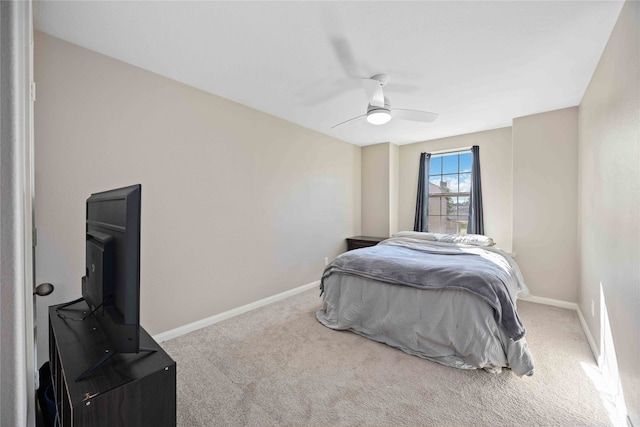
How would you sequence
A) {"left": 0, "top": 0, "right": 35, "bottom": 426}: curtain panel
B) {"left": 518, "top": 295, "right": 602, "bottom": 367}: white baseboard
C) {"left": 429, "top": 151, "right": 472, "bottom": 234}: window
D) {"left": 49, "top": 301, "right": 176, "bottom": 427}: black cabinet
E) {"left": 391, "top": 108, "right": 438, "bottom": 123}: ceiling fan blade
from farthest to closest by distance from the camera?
1. {"left": 429, "top": 151, "right": 472, "bottom": 234}: window
2. {"left": 391, "top": 108, "right": 438, "bottom": 123}: ceiling fan blade
3. {"left": 518, "top": 295, "right": 602, "bottom": 367}: white baseboard
4. {"left": 49, "top": 301, "right": 176, "bottom": 427}: black cabinet
5. {"left": 0, "top": 0, "right": 35, "bottom": 426}: curtain panel

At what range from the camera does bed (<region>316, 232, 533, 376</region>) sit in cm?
214

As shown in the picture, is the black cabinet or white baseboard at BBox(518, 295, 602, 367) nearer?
the black cabinet

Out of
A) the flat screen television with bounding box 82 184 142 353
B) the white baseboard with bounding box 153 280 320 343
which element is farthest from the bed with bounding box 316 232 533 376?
the flat screen television with bounding box 82 184 142 353

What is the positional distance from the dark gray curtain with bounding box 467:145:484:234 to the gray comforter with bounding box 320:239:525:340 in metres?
1.03

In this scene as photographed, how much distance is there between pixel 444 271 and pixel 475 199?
2.47 m

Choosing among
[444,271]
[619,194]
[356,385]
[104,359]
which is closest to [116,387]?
[104,359]

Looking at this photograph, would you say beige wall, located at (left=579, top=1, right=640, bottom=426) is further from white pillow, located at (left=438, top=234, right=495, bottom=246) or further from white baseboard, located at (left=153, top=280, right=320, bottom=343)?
white baseboard, located at (left=153, top=280, right=320, bottom=343)

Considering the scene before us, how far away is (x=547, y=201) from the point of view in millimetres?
3570

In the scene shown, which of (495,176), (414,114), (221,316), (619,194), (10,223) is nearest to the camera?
(10,223)

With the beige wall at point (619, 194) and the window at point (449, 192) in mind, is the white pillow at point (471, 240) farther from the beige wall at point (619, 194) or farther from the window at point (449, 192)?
the beige wall at point (619, 194)

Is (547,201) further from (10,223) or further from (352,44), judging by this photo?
(10,223)

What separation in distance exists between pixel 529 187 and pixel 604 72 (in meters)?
1.76

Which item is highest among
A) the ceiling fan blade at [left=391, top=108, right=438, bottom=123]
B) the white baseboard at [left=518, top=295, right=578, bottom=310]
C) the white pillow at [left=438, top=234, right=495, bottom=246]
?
the ceiling fan blade at [left=391, top=108, right=438, bottom=123]

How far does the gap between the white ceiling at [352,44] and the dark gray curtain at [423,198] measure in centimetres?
184
